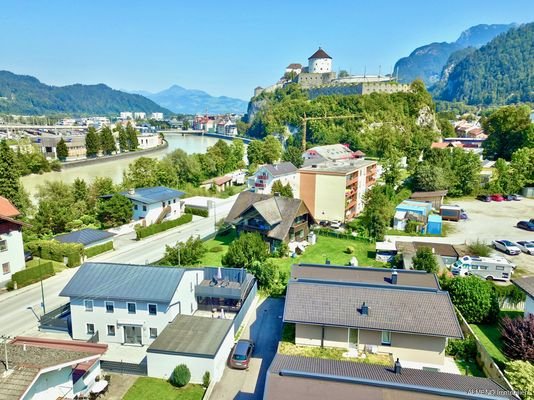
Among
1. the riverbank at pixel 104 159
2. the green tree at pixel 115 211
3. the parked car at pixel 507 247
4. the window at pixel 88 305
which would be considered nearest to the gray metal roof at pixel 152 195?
the green tree at pixel 115 211

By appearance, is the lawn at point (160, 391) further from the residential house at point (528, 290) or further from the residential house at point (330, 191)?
the residential house at point (330, 191)

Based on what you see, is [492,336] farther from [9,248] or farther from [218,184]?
[218,184]

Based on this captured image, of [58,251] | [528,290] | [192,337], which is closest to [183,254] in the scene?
[58,251]

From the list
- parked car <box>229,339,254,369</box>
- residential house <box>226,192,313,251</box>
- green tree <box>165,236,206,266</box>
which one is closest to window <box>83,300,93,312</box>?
Result: parked car <box>229,339,254,369</box>

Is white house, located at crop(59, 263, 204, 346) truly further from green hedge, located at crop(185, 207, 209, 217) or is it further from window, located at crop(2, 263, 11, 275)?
green hedge, located at crop(185, 207, 209, 217)

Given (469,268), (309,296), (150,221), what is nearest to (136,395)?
(309,296)
